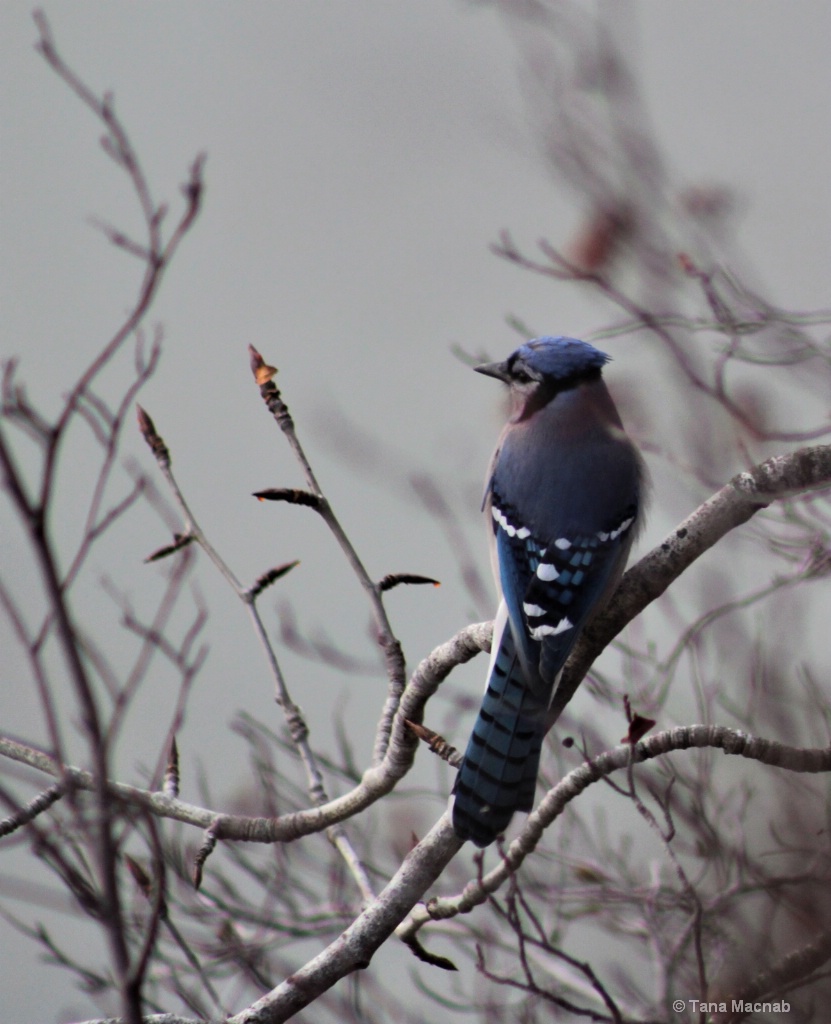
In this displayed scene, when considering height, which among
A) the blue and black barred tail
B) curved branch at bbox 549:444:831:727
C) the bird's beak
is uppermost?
the bird's beak

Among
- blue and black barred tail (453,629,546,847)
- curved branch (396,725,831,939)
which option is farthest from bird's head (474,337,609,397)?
curved branch (396,725,831,939)

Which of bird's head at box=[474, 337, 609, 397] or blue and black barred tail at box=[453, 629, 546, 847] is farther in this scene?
bird's head at box=[474, 337, 609, 397]

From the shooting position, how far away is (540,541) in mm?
2576

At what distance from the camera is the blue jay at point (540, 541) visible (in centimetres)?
207

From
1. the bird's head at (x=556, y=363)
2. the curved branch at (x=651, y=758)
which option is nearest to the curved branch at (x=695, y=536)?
the curved branch at (x=651, y=758)

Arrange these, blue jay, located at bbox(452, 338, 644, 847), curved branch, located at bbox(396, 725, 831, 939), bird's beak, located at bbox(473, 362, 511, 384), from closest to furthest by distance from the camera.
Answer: curved branch, located at bbox(396, 725, 831, 939) < blue jay, located at bbox(452, 338, 644, 847) < bird's beak, located at bbox(473, 362, 511, 384)

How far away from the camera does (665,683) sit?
2.56 metres

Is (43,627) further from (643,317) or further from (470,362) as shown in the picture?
(470,362)

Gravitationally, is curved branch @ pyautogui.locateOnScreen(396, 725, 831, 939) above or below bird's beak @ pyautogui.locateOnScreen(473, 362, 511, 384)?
below

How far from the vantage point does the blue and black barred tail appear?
76.5 inches

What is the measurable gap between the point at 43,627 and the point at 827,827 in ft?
5.25

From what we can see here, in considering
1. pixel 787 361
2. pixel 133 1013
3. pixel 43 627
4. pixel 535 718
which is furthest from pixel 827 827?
pixel 43 627

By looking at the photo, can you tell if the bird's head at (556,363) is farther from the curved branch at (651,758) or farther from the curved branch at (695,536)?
the curved branch at (651,758)

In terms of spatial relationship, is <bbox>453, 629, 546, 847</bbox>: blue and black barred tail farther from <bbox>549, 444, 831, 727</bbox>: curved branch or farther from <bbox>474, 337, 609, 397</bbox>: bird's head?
<bbox>474, 337, 609, 397</bbox>: bird's head
